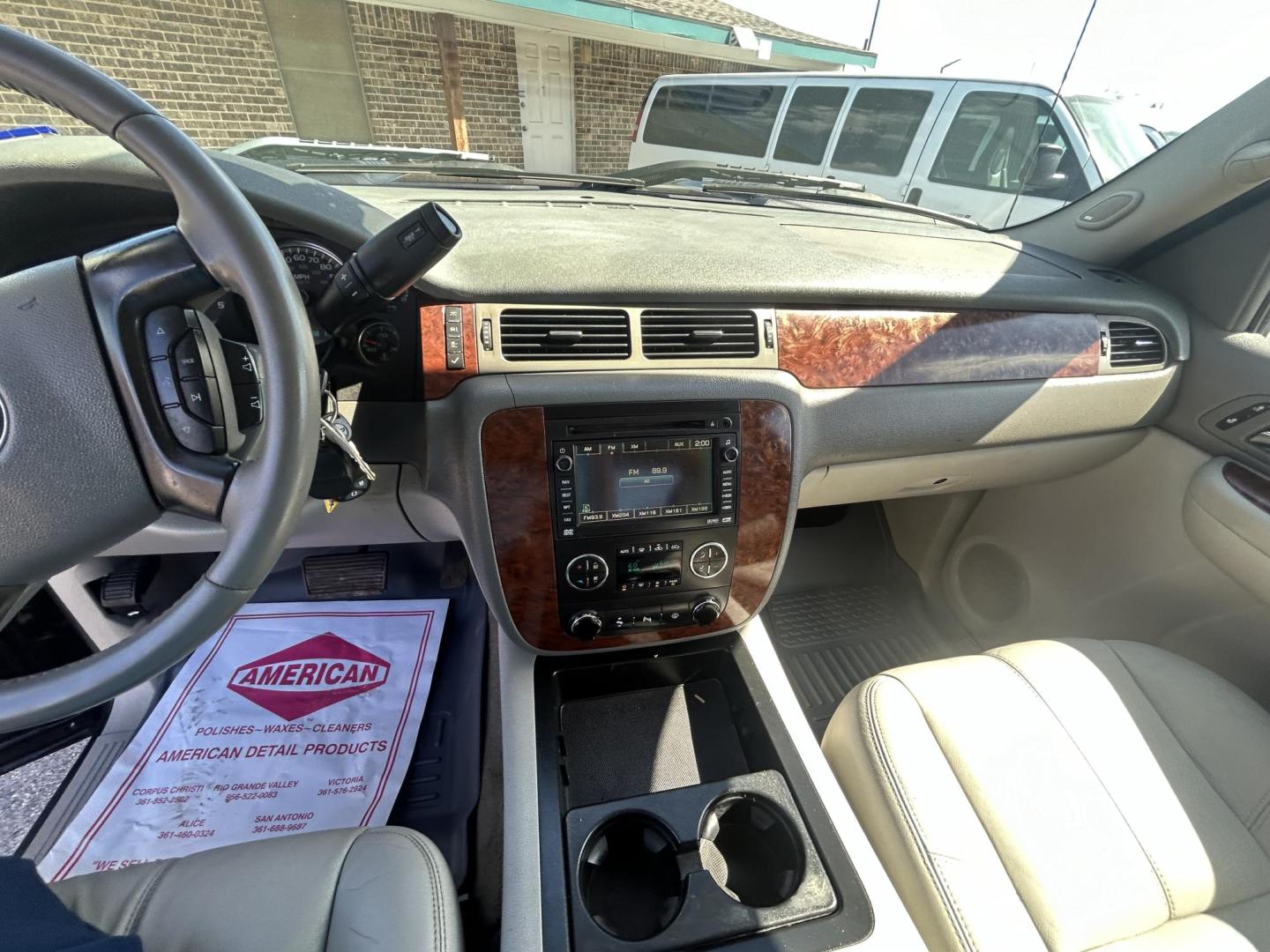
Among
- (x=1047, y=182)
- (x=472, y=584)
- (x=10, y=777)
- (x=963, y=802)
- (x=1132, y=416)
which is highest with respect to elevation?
(x=1047, y=182)

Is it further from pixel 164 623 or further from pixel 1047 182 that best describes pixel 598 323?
pixel 1047 182

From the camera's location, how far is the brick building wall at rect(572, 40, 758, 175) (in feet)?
25.2

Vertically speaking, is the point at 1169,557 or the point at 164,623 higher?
the point at 164,623

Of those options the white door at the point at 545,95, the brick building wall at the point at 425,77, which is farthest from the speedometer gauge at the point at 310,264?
the white door at the point at 545,95

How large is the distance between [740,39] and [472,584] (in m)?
7.34

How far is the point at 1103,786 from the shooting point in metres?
1.05

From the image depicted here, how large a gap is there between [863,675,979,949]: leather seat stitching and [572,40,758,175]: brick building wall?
764 centimetres

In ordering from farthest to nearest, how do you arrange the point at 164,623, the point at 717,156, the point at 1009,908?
the point at 717,156 → the point at 1009,908 → the point at 164,623

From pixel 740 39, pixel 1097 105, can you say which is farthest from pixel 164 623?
pixel 740 39

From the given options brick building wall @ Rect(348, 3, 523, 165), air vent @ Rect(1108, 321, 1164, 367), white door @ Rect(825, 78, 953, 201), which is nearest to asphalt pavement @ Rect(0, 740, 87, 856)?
air vent @ Rect(1108, 321, 1164, 367)

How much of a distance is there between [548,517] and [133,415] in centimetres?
60

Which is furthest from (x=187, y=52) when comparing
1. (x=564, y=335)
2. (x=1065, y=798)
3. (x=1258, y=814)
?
(x=1258, y=814)

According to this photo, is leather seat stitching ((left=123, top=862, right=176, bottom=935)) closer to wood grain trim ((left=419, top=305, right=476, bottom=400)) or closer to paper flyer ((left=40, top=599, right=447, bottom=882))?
paper flyer ((left=40, top=599, right=447, bottom=882))

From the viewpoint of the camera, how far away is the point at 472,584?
1.91m
